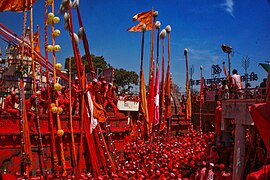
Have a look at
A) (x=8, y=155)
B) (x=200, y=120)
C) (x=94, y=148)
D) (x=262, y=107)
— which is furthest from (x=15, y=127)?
(x=200, y=120)

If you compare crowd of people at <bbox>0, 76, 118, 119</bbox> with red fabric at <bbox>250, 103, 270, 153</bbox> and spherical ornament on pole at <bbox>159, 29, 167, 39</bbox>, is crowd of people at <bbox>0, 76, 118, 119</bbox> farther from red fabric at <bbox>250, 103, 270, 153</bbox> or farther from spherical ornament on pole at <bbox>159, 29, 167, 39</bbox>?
red fabric at <bbox>250, 103, 270, 153</bbox>

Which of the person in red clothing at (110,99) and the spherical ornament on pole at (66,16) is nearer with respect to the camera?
the spherical ornament on pole at (66,16)

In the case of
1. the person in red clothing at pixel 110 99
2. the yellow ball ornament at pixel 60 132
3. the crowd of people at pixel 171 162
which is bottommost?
the crowd of people at pixel 171 162

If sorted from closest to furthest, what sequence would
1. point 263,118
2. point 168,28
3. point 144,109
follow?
point 263,118 < point 144,109 < point 168,28

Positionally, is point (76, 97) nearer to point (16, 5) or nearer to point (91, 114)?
point (91, 114)

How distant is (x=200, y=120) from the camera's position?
59.0 feet

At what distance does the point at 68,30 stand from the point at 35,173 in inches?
177

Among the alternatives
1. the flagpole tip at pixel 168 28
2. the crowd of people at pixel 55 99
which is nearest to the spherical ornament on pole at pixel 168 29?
the flagpole tip at pixel 168 28

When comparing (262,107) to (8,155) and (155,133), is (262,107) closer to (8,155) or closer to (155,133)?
(8,155)

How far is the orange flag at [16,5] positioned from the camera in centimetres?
920

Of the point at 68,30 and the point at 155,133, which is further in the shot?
the point at 155,133

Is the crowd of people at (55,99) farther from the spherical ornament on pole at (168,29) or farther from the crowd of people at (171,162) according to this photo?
the spherical ornament on pole at (168,29)

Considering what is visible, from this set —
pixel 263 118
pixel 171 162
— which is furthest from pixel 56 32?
pixel 263 118

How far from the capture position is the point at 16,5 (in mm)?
9266
